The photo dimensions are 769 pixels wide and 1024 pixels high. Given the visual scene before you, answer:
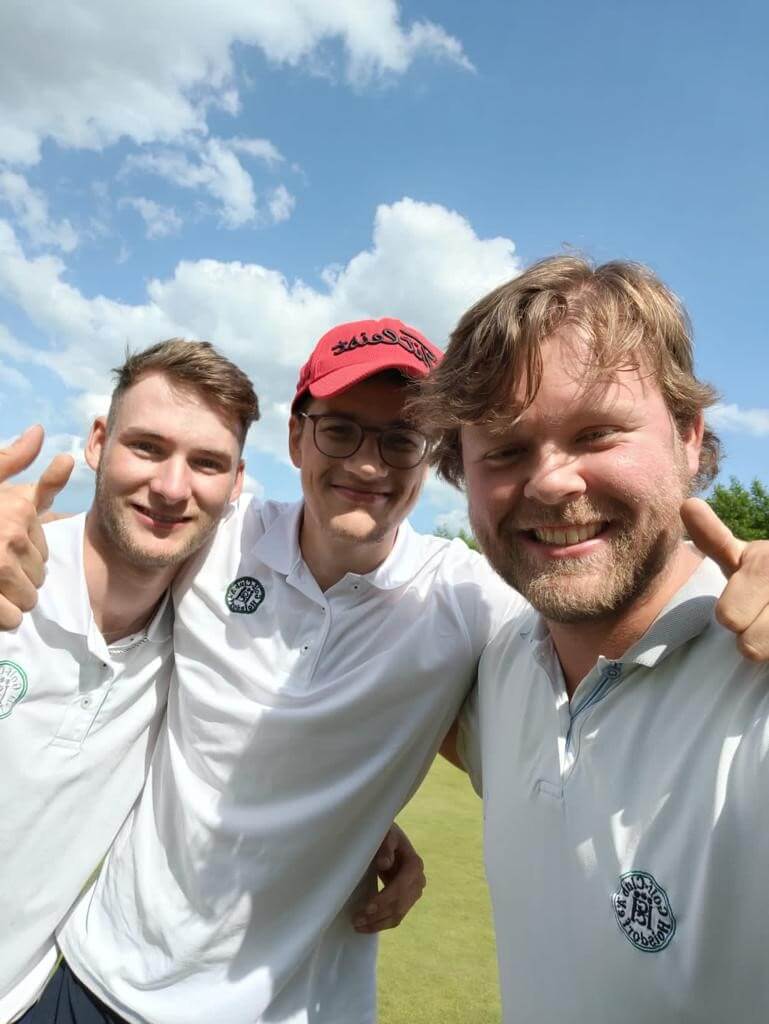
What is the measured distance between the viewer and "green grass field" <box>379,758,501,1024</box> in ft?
13.2

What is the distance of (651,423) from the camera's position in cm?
193

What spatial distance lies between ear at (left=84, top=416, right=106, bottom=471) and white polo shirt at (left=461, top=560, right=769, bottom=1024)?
2.08 metres

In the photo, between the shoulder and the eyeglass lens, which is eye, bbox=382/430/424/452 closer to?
the eyeglass lens

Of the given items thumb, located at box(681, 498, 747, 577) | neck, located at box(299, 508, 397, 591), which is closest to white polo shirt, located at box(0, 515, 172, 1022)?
neck, located at box(299, 508, 397, 591)

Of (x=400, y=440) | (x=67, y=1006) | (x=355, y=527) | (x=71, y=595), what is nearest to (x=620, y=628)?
(x=355, y=527)

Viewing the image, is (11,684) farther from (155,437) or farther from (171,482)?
(155,437)

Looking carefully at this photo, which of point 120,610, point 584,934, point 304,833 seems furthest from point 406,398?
point 584,934

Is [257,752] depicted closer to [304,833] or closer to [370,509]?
[304,833]

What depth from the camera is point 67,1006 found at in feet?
8.15

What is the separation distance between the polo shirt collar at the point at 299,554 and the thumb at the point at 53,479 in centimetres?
77

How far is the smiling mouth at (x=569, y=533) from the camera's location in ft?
6.20

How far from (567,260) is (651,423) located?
0.62m

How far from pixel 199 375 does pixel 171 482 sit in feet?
1.66

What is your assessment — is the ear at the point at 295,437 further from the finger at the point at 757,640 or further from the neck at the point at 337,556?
→ the finger at the point at 757,640
